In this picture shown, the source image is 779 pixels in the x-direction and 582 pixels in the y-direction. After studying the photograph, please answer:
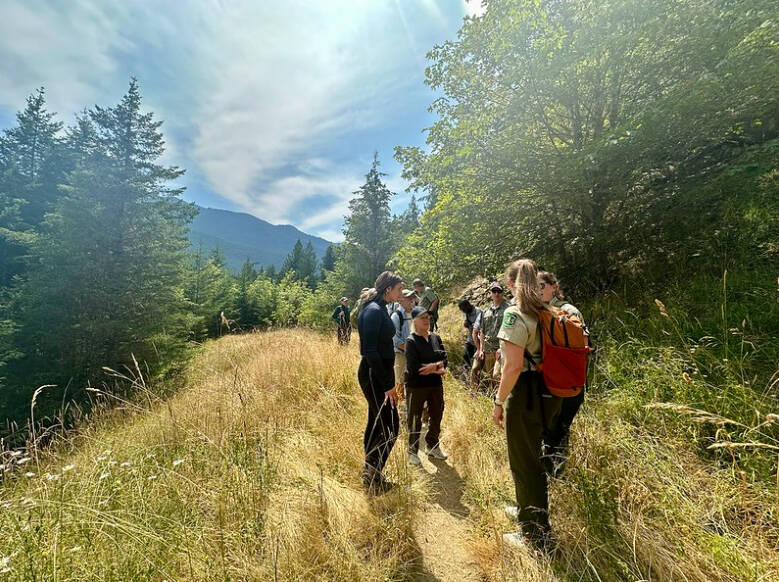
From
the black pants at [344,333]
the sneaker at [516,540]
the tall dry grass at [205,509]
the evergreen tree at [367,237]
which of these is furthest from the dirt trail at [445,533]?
the evergreen tree at [367,237]

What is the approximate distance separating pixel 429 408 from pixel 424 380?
393mm

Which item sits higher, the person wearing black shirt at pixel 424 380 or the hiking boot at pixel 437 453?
the person wearing black shirt at pixel 424 380

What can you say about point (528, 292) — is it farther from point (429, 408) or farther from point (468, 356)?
point (468, 356)

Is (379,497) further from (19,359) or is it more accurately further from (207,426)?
(19,359)

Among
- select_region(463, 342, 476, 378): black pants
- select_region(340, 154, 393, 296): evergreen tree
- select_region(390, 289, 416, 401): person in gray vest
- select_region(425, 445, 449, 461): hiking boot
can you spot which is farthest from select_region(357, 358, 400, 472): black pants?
select_region(340, 154, 393, 296): evergreen tree

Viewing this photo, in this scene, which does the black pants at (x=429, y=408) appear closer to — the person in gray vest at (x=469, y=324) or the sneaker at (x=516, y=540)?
the sneaker at (x=516, y=540)

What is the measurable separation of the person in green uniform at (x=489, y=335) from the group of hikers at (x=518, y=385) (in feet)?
4.39

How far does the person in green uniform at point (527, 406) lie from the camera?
2141 millimetres

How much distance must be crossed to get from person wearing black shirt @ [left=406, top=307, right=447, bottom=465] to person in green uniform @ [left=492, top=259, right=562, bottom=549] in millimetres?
1418

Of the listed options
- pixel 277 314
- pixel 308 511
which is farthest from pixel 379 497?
pixel 277 314

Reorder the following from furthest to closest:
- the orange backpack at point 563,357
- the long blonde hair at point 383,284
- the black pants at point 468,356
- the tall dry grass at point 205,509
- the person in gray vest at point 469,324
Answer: the black pants at point 468,356 < the person in gray vest at point 469,324 < the long blonde hair at point 383,284 < the orange backpack at point 563,357 < the tall dry grass at point 205,509

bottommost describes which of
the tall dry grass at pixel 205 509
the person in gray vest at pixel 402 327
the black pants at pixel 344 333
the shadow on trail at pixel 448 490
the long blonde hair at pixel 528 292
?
the shadow on trail at pixel 448 490

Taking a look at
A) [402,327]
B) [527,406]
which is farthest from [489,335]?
[527,406]

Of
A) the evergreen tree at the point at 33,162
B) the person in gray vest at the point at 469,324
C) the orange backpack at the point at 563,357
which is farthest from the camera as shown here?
the evergreen tree at the point at 33,162
